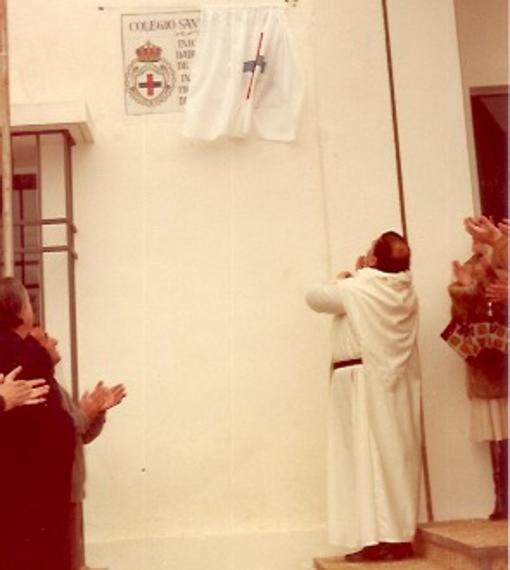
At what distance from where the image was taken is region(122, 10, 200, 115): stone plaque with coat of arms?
7.36 meters

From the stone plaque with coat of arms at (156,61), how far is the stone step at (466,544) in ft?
9.80

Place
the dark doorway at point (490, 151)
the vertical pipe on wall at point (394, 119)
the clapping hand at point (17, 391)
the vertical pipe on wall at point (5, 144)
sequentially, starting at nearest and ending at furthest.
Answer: the clapping hand at point (17, 391) → the vertical pipe on wall at point (5, 144) → the vertical pipe on wall at point (394, 119) → the dark doorway at point (490, 151)

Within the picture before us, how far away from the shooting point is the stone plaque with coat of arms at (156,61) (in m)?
7.36

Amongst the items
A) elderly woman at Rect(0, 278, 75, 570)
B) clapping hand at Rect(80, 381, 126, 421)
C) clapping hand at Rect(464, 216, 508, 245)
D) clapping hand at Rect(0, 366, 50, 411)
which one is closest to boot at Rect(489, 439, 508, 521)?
clapping hand at Rect(464, 216, 508, 245)

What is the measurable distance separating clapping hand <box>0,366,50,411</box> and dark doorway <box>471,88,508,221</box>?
442 centimetres

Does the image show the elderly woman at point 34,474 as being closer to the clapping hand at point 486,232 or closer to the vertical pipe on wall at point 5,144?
the vertical pipe on wall at point 5,144

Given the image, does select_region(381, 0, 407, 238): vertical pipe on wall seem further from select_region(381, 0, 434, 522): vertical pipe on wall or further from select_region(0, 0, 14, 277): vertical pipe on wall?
select_region(0, 0, 14, 277): vertical pipe on wall

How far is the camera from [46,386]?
4098 millimetres

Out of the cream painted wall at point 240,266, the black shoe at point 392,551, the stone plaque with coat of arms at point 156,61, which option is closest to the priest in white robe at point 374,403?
the black shoe at point 392,551

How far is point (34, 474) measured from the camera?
4043mm

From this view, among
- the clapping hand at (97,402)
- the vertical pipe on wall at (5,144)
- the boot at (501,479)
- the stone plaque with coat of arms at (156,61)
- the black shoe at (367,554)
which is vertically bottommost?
the black shoe at (367,554)

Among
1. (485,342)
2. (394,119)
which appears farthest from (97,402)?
(394,119)

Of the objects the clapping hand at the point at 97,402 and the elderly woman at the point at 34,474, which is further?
the clapping hand at the point at 97,402

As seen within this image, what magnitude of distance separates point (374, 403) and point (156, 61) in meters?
2.61
